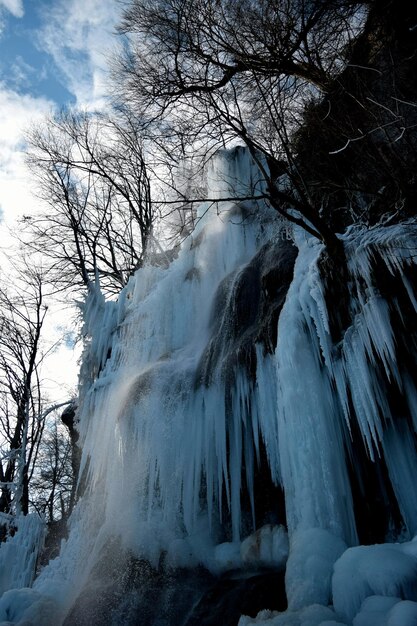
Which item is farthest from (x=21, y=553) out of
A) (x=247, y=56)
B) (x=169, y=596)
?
(x=247, y=56)

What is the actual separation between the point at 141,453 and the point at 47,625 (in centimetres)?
213

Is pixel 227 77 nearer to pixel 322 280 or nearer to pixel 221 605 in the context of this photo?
pixel 322 280

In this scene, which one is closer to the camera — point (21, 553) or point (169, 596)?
point (169, 596)

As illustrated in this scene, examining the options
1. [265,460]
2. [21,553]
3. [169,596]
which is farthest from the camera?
[21,553]

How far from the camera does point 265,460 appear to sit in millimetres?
4637

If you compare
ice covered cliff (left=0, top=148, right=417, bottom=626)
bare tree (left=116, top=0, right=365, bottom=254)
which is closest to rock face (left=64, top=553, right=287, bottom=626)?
ice covered cliff (left=0, top=148, right=417, bottom=626)

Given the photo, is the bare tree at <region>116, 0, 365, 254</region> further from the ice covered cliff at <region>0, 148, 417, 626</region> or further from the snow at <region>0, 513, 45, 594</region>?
the snow at <region>0, 513, 45, 594</region>

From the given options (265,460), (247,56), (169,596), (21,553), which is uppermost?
(247,56)

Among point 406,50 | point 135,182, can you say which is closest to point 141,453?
point 406,50

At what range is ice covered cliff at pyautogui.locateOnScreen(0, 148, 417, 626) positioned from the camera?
2986 millimetres

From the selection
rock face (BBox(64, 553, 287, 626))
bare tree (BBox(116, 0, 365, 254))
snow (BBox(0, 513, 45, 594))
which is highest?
bare tree (BBox(116, 0, 365, 254))

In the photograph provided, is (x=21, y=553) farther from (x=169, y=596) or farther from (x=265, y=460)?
(x=265, y=460)

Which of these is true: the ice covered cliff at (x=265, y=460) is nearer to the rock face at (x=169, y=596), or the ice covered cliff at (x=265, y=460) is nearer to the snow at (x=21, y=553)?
the rock face at (x=169, y=596)

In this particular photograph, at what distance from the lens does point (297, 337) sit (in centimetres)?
386
